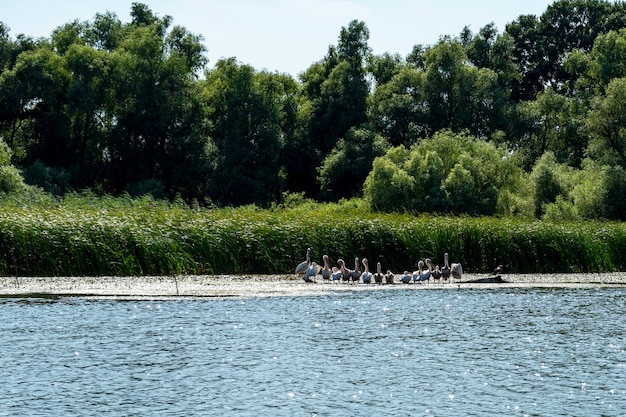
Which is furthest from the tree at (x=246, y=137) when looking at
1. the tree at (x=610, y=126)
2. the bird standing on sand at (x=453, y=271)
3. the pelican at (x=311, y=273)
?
the pelican at (x=311, y=273)

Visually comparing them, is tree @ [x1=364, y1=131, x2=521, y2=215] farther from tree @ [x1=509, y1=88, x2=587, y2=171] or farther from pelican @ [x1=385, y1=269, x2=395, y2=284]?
pelican @ [x1=385, y1=269, x2=395, y2=284]

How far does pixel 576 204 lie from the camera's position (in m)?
65.5

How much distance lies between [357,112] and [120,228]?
57173 mm

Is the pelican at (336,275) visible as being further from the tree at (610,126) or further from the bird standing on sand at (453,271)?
the tree at (610,126)

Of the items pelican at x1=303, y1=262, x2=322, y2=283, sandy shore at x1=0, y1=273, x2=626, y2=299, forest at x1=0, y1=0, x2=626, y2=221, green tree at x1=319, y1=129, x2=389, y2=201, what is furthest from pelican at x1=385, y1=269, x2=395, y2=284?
green tree at x1=319, y1=129, x2=389, y2=201

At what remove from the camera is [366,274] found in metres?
37.4

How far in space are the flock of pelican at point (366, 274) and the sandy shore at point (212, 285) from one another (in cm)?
38

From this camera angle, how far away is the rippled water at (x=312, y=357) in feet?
57.5

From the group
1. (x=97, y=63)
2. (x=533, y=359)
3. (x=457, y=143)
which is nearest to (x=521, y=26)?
(x=457, y=143)

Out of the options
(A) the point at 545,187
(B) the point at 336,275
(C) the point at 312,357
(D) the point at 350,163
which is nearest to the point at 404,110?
(D) the point at 350,163

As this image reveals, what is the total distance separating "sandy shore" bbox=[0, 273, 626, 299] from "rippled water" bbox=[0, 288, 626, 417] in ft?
4.59

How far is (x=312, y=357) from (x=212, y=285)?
44.0 feet

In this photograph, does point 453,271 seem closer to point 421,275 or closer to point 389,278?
point 421,275

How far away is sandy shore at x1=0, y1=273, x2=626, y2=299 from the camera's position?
31.9 metres
